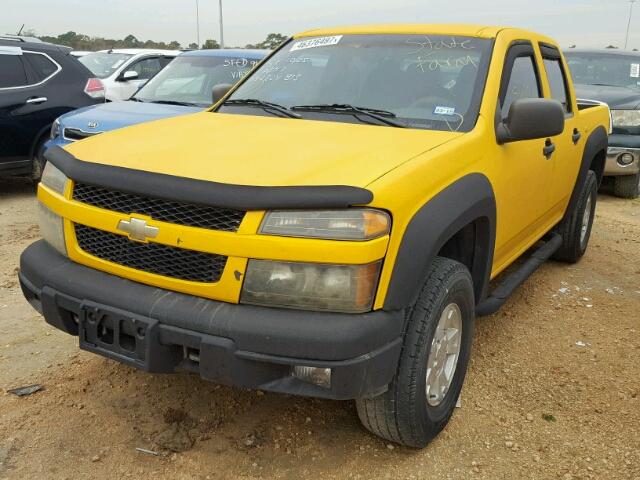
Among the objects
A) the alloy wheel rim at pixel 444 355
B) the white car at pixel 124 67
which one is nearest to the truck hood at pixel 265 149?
the alloy wheel rim at pixel 444 355

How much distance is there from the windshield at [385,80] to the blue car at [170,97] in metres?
2.48

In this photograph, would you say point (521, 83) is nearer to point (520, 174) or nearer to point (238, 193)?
point (520, 174)

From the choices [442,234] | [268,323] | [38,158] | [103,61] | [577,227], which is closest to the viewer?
[268,323]

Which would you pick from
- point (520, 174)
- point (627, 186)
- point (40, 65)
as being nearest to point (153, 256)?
point (520, 174)

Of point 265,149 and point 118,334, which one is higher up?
point 265,149

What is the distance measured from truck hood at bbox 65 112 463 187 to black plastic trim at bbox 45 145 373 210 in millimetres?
46

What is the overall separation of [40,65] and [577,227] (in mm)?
5993

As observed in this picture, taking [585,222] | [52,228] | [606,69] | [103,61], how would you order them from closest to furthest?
[52,228]
[585,222]
[606,69]
[103,61]

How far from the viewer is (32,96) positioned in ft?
23.2

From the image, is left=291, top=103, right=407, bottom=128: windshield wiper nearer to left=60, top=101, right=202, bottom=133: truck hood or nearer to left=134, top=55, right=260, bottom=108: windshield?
left=60, top=101, right=202, bottom=133: truck hood

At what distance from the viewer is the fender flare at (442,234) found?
2.25 metres

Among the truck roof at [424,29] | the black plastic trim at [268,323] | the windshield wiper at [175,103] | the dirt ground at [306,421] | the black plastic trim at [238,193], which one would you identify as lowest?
the dirt ground at [306,421]

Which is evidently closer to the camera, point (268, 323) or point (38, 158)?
point (268, 323)

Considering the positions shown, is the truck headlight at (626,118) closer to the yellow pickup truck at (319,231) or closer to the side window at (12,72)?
the yellow pickup truck at (319,231)
